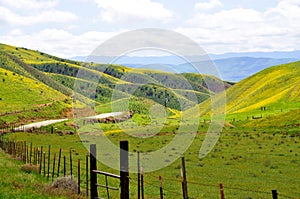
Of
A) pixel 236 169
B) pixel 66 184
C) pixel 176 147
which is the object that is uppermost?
pixel 66 184

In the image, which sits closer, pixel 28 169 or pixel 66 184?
pixel 66 184

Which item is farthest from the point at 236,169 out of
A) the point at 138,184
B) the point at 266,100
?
the point at 266,100

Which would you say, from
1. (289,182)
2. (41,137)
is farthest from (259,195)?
(41,137)

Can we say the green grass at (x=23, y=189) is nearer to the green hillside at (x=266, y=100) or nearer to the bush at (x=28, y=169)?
the bush at (x=28, y=169)

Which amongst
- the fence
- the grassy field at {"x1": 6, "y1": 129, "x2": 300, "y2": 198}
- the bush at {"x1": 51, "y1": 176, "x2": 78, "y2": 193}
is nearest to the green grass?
the bush at {"x1": 51, "y1": 176, "x2": 78, "y2": 193}

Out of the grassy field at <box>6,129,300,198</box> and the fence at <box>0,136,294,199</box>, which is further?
the grassy field at <box>6,129,300,198</box>

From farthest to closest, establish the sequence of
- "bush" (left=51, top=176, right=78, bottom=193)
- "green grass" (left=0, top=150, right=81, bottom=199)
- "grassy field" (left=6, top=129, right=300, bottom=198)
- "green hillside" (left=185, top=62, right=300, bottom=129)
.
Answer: "green hillside" (left=185, top=62, right=300, bottom=129), "grassy field" (left=6, top=129, right=300, bottom=198), "bush" (left=51, top=176, right=78, bottom=193), "green grass" (left=0, top=150, right=81, bottom=199)

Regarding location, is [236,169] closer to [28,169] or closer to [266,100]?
[28,169]

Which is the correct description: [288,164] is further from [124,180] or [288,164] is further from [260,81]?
[260,81]

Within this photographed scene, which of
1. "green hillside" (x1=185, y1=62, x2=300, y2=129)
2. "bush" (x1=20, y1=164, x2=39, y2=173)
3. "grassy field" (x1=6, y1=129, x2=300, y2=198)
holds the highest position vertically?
"green hillside" (x1=185, y1=62, x2=300, y2=129)

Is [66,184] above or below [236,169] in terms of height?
above

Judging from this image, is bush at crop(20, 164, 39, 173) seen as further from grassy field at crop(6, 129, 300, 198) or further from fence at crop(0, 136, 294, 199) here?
grassy field at crop(6, 129, 300, 198)

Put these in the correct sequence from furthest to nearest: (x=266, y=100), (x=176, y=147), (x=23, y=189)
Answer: (x=266, y=100) < (x=176, y=147) < (x=23, y=189)

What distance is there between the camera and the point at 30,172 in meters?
30.2
